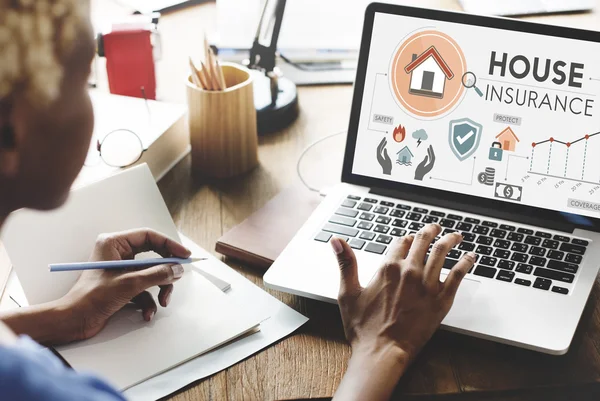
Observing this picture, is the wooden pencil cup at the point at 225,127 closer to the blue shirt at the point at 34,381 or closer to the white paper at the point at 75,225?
the white paper at the point at 75,225

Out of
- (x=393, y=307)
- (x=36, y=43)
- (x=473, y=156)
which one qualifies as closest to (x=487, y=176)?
(x=473, y=156)

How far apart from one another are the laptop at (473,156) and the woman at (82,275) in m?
0.07

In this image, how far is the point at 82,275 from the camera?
90cm

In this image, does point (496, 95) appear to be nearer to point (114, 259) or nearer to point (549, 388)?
point (549, 388)

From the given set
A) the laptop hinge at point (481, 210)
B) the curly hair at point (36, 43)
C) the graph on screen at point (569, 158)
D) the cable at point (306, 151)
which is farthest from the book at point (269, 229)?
the curly hair at point (36, 43)

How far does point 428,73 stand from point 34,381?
0.79 metres

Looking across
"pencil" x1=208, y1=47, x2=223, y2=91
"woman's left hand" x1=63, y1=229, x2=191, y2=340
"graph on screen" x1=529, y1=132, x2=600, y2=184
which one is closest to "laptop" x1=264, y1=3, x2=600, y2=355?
"graph on screen" x1=529, y1=132, x2=600, y2=184

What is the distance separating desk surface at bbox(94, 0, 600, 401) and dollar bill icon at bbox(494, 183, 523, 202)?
0.26m

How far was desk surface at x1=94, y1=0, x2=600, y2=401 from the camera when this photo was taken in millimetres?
802

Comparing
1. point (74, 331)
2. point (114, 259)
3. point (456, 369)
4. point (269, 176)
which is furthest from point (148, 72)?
point (456, 369)

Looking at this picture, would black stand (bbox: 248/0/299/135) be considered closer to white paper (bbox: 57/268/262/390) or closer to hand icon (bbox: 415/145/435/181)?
hand icon (bbox: 415/145/435/181)

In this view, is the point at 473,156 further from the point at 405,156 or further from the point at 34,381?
the point at 34,381

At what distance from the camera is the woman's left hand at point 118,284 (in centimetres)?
85

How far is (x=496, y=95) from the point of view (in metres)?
1.01
